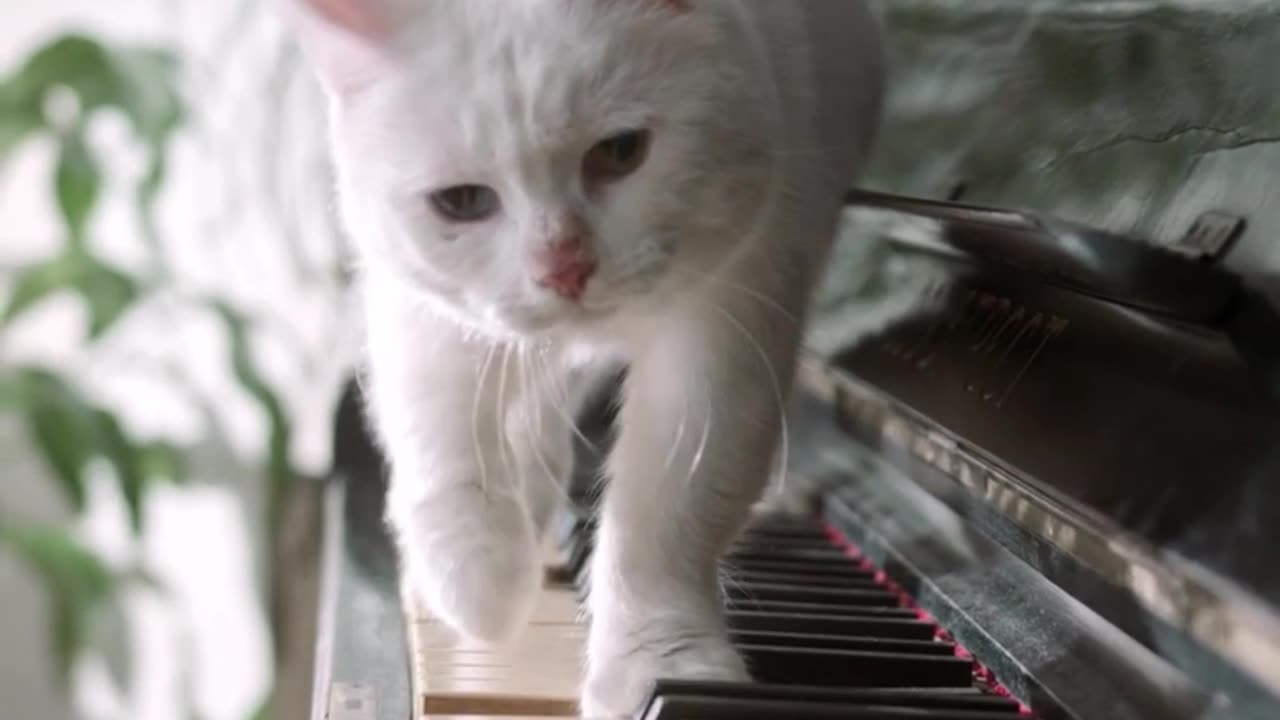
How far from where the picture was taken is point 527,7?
0.79 m

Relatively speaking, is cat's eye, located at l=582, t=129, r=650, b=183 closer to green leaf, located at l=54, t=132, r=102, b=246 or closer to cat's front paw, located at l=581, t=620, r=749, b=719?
cat's front paw, located at l=581, t=620, r=749, b=719

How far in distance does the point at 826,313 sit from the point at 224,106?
→ 111 cm

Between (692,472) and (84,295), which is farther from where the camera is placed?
(84,295)

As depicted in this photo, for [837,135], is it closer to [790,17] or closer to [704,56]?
[790,17]

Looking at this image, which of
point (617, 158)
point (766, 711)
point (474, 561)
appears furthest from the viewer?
point (474, 561)

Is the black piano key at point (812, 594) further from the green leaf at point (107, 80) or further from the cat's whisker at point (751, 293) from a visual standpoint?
the green leaf at point (107, 80)

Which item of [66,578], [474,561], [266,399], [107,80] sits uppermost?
[107,80]

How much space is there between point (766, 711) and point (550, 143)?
300mm

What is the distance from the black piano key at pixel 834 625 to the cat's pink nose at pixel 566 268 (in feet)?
0.79

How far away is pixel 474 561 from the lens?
0.90m

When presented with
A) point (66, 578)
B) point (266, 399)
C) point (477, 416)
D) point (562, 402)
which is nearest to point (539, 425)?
point (562, 402)

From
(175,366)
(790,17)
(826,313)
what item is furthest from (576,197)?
(175,366)

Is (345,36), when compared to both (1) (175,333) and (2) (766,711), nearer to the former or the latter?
(2) (766,711)

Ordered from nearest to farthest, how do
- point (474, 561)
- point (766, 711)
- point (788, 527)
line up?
point (766, 711) < point (474, 561) < point (788, 527)
